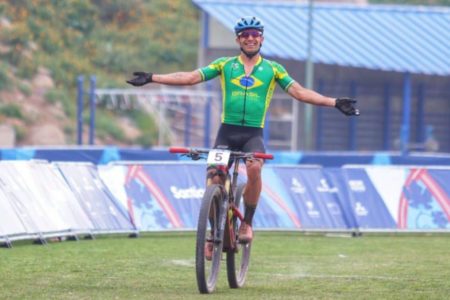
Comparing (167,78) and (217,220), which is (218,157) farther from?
(167,78)

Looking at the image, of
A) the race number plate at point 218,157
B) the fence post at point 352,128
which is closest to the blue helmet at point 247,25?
the race number plate at point 218,157

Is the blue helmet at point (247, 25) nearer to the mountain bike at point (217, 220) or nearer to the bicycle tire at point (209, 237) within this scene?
→ the mountain bike at point (217, 220)

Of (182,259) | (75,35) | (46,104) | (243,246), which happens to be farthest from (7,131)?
(243,246)

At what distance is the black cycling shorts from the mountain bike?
151 mm

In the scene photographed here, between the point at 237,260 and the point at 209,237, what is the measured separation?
3.54 ft

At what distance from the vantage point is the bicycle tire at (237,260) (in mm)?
11172

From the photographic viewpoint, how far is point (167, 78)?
1088 centimetres

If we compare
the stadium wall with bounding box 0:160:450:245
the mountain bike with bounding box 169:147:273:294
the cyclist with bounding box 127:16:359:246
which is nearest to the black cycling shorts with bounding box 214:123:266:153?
the cyclist with bounding box 127:16:359:246

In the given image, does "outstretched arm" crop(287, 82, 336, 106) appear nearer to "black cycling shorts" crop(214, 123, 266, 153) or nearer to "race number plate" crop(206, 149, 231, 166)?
"black cycling shorts" crop(214, 123, 266, 153)

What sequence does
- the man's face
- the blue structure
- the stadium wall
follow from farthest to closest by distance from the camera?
the blue structure < the stadium wall < the man's face

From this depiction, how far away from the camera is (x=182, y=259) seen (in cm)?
1411

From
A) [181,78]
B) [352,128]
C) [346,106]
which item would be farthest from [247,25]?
[352,128]

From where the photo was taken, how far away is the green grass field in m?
10.7

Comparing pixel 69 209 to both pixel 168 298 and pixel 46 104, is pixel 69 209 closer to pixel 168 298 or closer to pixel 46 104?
pixel 168 298
